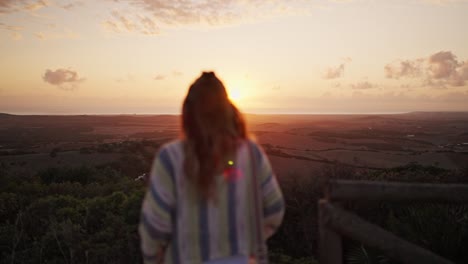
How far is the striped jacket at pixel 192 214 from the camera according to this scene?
6.66ft

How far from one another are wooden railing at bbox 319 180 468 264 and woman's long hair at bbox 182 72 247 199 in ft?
4.24

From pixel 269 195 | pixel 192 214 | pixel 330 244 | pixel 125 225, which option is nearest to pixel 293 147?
pixel 125 225

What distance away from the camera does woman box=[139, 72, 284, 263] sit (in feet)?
6.59

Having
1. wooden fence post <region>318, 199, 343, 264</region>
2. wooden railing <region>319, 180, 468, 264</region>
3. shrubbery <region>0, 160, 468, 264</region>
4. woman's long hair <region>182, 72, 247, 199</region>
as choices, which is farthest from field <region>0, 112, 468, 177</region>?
shrubbery <region>0, 160, 468, 264</region>

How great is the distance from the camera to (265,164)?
225 centimetres

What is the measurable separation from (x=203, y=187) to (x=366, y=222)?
1613 millimetres

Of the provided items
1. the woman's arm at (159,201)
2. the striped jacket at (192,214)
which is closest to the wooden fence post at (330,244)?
the striped jacket at (192,214)

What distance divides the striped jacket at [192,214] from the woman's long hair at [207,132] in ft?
0.19

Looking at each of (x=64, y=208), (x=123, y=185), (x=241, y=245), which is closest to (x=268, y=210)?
(x=241, y=245)

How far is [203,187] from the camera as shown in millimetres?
1992

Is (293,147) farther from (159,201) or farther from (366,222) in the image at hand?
(159,201)

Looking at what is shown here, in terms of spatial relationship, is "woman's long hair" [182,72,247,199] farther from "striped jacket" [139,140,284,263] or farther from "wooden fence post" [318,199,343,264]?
"wooden fence post" [318,199,343,264]

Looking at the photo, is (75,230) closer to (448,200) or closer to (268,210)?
(268,210)

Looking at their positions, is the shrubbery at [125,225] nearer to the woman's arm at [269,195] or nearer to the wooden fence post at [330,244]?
the wooden fence post at [330,244]
